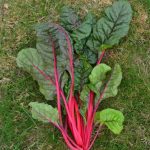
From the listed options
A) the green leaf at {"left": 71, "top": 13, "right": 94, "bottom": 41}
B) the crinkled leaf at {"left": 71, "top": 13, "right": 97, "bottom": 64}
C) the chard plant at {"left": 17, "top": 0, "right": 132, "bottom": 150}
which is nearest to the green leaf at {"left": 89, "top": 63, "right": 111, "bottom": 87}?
the chard plant at {"left": 17, "top": 0, "right": 132, "bottom": 150}

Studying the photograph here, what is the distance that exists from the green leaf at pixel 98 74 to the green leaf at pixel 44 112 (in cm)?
28

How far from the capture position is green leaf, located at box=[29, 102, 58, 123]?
8.46ft

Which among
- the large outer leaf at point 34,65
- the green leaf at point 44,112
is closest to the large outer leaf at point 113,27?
the large outer leaf at point 34,65

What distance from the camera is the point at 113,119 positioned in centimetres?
256

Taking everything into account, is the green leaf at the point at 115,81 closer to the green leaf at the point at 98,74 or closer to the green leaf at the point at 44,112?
Result: the green leaf at the point at 98,74

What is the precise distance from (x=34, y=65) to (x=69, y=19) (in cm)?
35

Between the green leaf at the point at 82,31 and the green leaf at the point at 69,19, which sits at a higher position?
the green leaf at the point at 69,19

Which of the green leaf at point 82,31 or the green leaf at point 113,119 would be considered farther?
the green leaf at point 82,31

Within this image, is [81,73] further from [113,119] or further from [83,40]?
[113,119]

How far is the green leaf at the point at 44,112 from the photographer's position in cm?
258

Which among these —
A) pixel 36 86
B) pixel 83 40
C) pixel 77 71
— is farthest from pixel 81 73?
A: pixel 36 86

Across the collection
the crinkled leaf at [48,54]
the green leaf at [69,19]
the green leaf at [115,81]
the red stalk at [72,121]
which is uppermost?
the green leaf at [69,19]

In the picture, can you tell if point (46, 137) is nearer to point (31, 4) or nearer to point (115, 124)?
point (115, 124)

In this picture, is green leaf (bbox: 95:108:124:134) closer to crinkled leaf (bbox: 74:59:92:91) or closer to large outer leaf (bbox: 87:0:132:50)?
crinkled leaf (bbox: 74:59:92:91)
